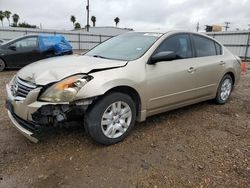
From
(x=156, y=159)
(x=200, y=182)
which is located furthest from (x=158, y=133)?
(x=200, y=182)

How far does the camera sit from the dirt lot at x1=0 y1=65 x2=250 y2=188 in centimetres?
250

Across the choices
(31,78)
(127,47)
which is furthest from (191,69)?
(31,78)

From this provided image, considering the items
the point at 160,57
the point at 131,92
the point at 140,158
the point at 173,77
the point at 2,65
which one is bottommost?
the point at 140,158

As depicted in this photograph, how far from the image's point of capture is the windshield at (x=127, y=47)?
11.8 feet

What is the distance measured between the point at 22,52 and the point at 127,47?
265 inches

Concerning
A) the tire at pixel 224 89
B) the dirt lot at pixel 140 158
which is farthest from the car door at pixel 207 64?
the dirt lot at pixel 140 158

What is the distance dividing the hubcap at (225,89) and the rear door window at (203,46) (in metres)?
0.75

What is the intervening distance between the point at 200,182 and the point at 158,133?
4.09 ft

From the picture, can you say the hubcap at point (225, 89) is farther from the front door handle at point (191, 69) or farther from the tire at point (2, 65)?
the tire at point (2, 65)

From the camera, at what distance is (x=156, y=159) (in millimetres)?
2920

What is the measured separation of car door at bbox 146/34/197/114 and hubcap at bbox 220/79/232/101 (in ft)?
3.79

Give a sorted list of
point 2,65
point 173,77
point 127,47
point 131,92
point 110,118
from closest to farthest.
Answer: point 110,118 < point 131,92 < point 173,77 < point 127,47 < point 2,65

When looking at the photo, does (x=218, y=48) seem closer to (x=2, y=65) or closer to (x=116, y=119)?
(x=116, y=119)

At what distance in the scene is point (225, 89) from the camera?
5195 mm
